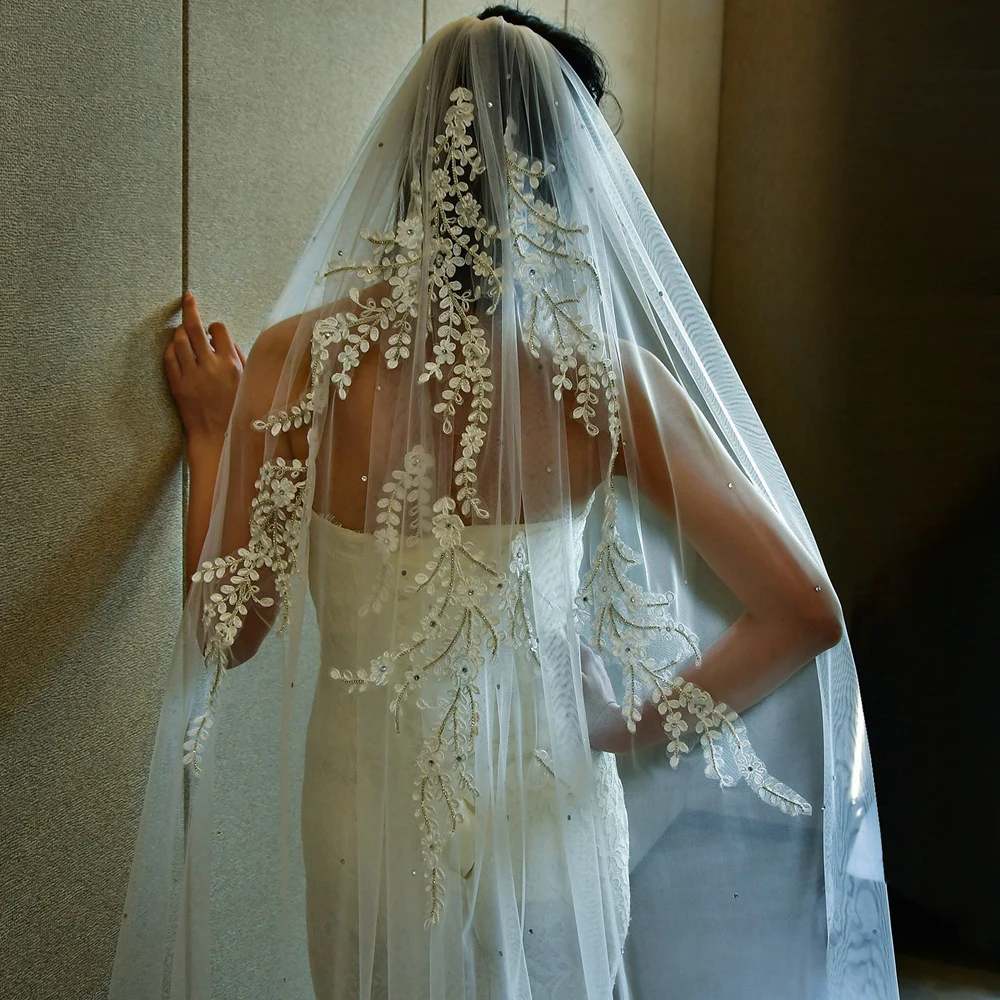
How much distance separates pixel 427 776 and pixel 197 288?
2.19 feet

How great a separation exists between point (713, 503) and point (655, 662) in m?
0.18

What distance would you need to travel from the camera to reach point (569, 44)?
1.09 m

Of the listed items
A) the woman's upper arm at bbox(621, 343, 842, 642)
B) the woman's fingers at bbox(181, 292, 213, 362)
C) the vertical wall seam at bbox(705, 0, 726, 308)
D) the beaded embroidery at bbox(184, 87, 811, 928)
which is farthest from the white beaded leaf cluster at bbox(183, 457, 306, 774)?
the vertical wall seam at bbox(705, 0, 726, 308)

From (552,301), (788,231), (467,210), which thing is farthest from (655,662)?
(788,231)

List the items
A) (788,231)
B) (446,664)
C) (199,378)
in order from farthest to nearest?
(788,231) → (199,378) → (446,664)

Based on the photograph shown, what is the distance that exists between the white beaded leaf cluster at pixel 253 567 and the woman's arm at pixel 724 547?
355 millimetres

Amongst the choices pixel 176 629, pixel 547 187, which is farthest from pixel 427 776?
pixel 547 187

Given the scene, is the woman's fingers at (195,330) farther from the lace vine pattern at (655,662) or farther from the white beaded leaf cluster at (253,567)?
the lace vine pattern at (655,662)

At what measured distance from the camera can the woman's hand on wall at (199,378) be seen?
1218mm

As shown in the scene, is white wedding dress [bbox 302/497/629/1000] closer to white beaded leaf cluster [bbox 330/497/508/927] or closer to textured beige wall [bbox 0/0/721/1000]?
white beaded leaf cluster [bbox 330/497/508/927]

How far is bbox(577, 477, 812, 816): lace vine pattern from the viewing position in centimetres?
105

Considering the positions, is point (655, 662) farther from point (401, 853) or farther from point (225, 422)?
point (225, 422)

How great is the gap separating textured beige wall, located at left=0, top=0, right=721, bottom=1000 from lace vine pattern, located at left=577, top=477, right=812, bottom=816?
54 cm

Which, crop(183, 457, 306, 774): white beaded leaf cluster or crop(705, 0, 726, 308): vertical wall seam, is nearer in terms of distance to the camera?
crop(183, 457, 306, 774): white beaded leaf cluster
